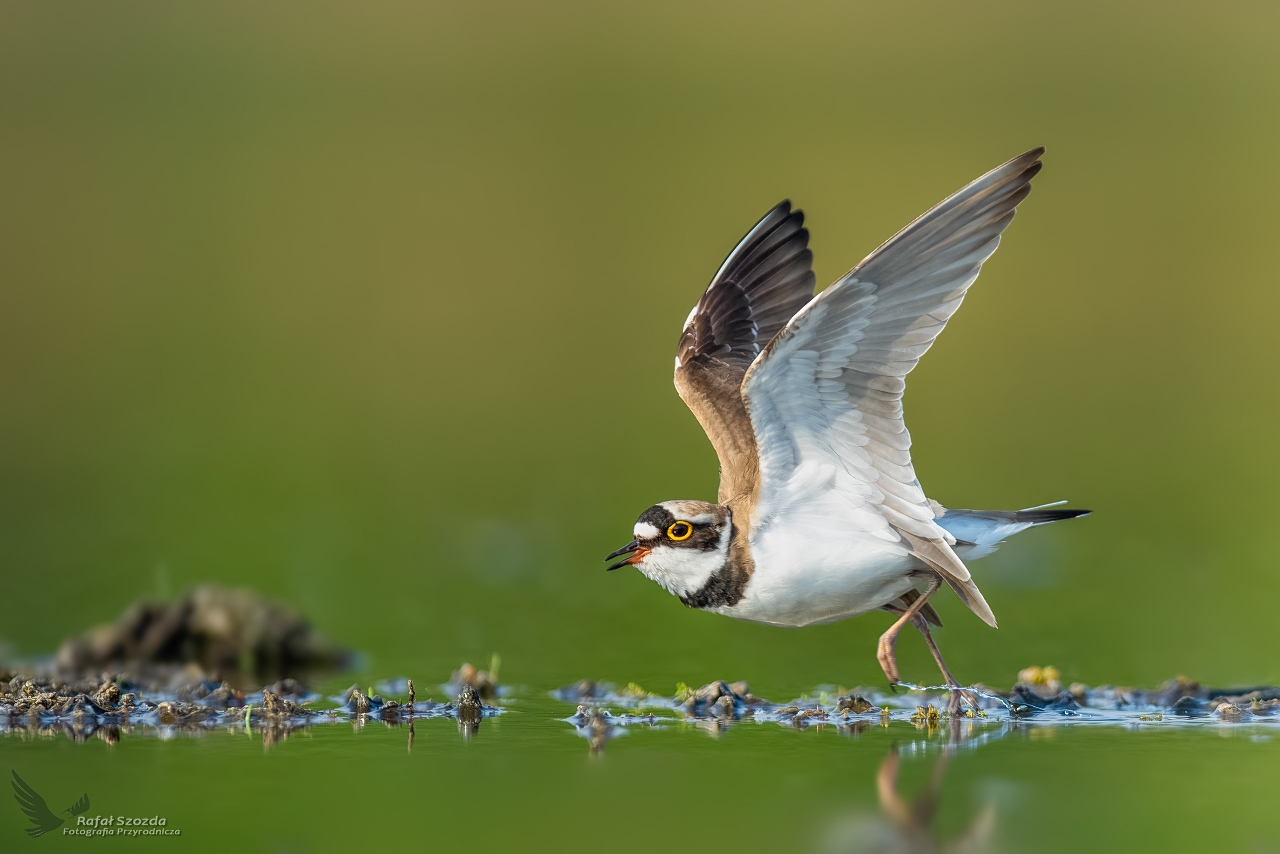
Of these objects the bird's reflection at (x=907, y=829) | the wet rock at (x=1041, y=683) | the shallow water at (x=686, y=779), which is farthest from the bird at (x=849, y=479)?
the bird's reflection at (x=907, y=829)

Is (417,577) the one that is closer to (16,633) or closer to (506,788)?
(16,633)

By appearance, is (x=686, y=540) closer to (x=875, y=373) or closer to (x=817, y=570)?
(x=817, y=570)

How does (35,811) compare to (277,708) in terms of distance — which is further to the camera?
(277,708)

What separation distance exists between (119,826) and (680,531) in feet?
11.3

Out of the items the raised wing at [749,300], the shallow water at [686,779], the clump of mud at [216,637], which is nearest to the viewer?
the shallow water at [686,779]

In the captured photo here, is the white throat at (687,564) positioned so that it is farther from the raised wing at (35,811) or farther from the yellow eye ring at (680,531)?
the raised wing at (35,811)

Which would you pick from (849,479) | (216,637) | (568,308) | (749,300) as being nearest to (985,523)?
(849,479)

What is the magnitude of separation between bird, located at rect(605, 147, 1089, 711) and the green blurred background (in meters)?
1.53

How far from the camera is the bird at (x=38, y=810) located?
5.79m

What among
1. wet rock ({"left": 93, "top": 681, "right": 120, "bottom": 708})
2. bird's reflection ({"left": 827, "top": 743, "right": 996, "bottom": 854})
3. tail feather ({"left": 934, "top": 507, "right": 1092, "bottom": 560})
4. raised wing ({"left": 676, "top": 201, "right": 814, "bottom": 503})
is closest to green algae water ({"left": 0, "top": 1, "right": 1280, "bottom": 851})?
bird's reflection ({"left": 827, "top": 743, "right": 996, "bottom": 854})

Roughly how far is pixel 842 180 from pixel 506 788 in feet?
76.4

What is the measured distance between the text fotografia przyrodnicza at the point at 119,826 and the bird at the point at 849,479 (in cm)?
329

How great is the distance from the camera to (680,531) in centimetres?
814

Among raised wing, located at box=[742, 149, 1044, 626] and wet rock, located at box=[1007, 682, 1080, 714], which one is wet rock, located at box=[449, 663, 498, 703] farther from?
wet rock, located at box=[1007, 682, 1080, 714]
